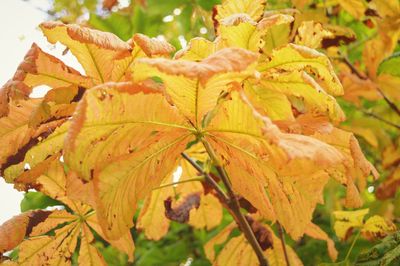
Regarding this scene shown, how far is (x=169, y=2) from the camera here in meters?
1.49

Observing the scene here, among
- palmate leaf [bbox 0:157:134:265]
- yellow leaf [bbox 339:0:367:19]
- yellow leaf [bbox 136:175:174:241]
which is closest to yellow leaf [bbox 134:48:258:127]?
palmate leaf [bbox 0:157:134:265]

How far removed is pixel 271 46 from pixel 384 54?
0.49m

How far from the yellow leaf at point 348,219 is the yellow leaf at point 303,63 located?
0.45 m

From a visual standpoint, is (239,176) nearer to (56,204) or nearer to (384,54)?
(56,204)

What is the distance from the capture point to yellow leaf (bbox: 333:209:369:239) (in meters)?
1.05

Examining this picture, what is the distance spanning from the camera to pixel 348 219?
1.07m

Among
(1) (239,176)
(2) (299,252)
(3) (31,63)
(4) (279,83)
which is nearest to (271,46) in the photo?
(4) (279,83)

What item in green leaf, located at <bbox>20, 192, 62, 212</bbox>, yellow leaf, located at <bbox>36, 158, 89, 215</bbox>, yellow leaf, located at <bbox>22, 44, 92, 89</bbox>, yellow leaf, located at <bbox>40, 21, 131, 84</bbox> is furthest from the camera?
green leaf, located at <bbox>20, 192, 62, 212</bbox>

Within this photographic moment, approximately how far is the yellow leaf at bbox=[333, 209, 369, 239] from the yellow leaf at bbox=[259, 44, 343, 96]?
454 millimetres

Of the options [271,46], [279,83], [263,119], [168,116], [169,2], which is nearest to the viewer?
[263,119]

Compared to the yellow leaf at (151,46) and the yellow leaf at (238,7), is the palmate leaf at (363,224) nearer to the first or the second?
the yellow leaf at (238,7)

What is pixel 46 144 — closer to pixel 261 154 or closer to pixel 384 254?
pixel 261 154

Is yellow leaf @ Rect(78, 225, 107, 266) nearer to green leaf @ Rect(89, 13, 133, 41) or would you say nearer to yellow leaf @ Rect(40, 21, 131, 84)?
Answer: yellow leaf @ Rect(40, 21, 131, 84)

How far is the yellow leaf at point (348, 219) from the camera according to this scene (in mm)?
1053
